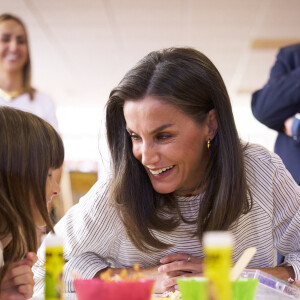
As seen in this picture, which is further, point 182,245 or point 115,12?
point 115,12

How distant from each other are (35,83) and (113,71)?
1.32 metres

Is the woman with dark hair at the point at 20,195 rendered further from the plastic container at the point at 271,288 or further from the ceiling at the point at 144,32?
the ceiling at the point at 144,32

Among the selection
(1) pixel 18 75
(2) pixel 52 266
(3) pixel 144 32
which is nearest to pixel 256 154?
(2) pixel 52 266

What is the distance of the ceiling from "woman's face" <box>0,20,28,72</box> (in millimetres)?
2138

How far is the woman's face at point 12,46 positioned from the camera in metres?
2.72

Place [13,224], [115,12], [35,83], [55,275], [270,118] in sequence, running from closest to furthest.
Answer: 1. [55,275]
2. [13,224]
3. [270,118]
4. [115,12]
5. [35,83]

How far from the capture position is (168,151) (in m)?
1.34

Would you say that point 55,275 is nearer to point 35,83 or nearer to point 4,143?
point 4,143

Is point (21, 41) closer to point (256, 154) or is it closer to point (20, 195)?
point (256, 154)

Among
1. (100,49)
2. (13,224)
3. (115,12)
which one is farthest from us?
(100,49)

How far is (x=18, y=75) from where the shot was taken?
2.72 meters

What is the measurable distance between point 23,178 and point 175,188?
39 centimetres

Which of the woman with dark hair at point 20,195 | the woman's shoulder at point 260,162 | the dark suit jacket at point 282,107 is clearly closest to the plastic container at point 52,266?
the woman with dark hair at point 20,195

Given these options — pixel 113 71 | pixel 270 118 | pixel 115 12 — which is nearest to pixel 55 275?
pixel 270 118
